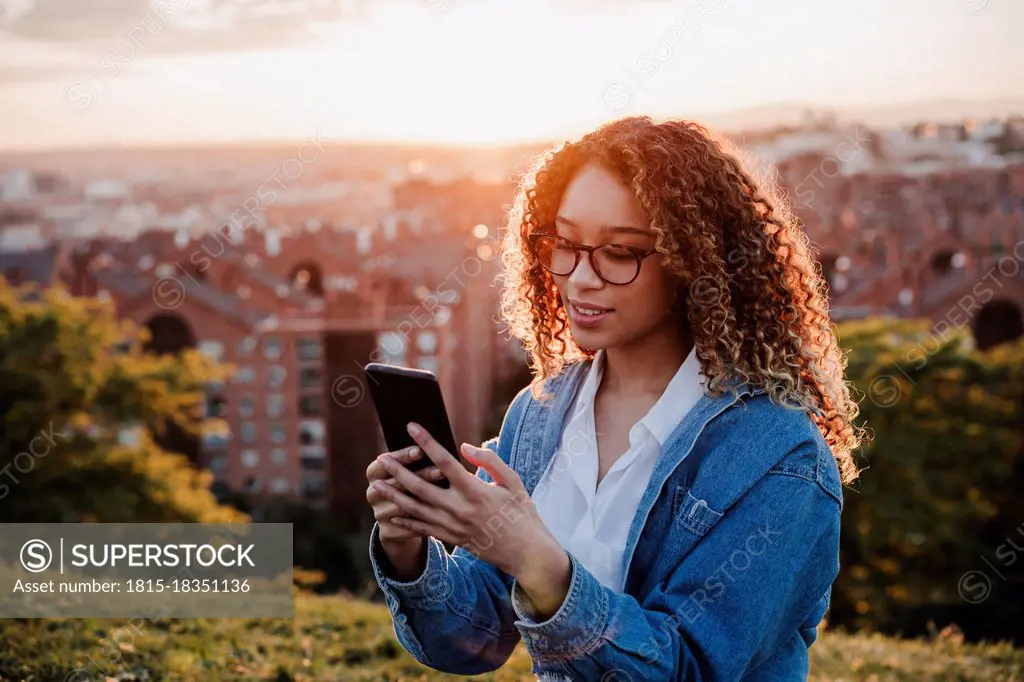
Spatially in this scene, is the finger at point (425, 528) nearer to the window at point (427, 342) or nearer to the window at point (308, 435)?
the window at point (427, 342)

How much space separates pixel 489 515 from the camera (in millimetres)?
1772

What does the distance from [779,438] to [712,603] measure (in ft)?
1.05

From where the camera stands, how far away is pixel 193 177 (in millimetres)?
80375

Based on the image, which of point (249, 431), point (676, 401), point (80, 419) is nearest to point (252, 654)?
point (676, 401)

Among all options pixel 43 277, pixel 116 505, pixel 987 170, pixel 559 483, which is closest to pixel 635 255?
pixel 559 483

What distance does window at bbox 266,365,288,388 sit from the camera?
41938mm

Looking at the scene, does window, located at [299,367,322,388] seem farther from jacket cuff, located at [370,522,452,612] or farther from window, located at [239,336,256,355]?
jacket cuff, located at [370,522,452,612]

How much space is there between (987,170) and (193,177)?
5450 centimetres

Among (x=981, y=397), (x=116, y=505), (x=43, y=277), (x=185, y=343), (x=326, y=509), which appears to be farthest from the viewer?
(x=43, y=277)

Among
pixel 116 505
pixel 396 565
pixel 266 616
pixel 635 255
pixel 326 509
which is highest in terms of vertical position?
pixel 635 255

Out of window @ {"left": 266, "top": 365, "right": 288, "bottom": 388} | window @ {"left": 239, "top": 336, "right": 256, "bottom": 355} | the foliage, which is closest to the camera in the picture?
the foliage

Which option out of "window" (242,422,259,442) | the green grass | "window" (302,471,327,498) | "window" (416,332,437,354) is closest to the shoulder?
the green grass

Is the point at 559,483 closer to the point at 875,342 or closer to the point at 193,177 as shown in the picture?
the point at 875,342

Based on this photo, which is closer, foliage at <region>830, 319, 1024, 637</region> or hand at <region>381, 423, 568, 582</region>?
hand at <region>381, 423, 568, 582</region>
